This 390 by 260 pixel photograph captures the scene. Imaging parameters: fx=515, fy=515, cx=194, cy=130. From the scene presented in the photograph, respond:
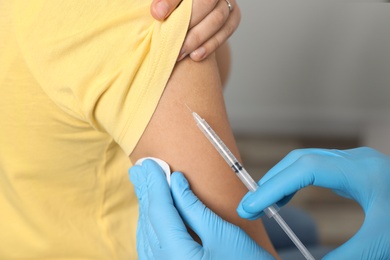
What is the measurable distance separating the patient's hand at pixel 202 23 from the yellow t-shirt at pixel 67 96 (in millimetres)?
18

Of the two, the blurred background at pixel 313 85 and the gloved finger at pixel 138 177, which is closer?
the gloved finger at pixel 138 177

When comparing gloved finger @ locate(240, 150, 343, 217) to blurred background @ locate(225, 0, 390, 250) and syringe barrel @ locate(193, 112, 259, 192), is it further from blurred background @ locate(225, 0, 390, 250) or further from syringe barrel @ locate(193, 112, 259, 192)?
blurred background @ locate(225, 0, 390, 250)

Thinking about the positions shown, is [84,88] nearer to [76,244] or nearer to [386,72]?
[76,244]

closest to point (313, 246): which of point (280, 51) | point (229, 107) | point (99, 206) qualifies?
point (99, 206)

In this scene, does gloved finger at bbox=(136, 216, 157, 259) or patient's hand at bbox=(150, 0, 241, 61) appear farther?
gloved finger at bbox=(136, 216, 157, 259)

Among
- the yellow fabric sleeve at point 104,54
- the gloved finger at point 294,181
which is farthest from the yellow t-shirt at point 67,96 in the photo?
the gloved finger at point 294,181

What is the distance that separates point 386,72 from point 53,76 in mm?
2488

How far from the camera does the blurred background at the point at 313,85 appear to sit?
270 centimetres

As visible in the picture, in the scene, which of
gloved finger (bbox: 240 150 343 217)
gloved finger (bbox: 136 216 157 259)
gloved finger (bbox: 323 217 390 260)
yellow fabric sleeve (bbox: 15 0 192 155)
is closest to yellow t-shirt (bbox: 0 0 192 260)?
yellow fabric sleeve (bbox: 15 0 192 155)

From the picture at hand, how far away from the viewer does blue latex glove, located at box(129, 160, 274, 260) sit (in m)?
0.88

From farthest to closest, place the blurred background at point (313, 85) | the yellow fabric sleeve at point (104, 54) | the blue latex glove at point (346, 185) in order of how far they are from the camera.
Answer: the blurred background at point (313, 85) < the blue latex glove at point (346, 185) < the yellow fabric sleeve at point (104, 54)

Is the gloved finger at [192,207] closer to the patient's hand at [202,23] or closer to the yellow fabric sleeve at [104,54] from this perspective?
the yellow fabric sleeve at [104,54]

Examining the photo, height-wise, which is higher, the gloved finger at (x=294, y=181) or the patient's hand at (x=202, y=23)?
the patient's hand at (x=202, y=23)

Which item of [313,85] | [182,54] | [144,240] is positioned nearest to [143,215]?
[144,240]
